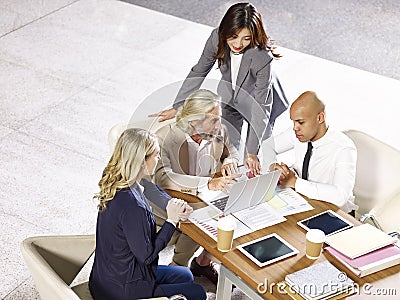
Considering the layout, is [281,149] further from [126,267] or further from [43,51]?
[43,51]

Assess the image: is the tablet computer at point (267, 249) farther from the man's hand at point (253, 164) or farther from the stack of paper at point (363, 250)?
the man's hand at point (253, 164)

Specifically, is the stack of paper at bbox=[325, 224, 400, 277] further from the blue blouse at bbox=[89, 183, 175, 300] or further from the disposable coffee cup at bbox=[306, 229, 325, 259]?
the blue blouse at bbox=[89, 183, 175, 300]

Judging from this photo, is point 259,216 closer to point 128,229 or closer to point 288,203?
point 288,203

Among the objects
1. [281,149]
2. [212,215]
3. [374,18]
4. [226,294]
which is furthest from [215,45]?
[374,18]

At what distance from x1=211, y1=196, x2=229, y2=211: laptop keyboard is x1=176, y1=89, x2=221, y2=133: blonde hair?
323 mm

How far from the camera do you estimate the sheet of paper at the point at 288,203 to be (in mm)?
3352

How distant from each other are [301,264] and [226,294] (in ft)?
1.23

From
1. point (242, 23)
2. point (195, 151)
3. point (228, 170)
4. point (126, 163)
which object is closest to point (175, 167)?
point (195, 151)

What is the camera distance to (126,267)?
10.3 ft

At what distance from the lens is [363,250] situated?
121 inches

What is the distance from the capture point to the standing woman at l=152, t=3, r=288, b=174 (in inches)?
151

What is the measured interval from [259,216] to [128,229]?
58cm
